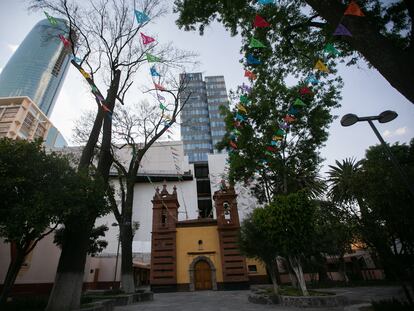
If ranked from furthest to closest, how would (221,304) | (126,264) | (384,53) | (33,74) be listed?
(33,74) → (126,264) → (221,304) → (384,53)

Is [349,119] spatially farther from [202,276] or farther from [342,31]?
[202,276]

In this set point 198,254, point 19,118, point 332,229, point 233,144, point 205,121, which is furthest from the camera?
point 205,121

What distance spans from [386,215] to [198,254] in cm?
1807

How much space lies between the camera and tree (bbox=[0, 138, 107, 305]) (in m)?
7.49

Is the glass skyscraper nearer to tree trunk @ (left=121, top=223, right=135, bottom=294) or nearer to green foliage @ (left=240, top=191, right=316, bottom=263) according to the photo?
tree trunk @ (left=121, top=223, right=135, bottom=294)

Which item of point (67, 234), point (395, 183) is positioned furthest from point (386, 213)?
point (67, 234)

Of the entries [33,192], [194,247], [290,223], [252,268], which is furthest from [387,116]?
[252,268]

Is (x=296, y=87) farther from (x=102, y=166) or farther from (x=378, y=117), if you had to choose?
(x=102, y=166)

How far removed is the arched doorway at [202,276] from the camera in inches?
834

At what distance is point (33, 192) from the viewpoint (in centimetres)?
825

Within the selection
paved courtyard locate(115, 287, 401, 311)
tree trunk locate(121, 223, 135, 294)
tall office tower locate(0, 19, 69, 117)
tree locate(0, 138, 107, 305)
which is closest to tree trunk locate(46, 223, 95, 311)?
tree locate(0, 138, 107, 305)

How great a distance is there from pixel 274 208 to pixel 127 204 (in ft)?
31.7

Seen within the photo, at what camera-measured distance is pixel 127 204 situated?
15344 mm

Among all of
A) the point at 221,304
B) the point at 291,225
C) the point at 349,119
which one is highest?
the point at 349,119
